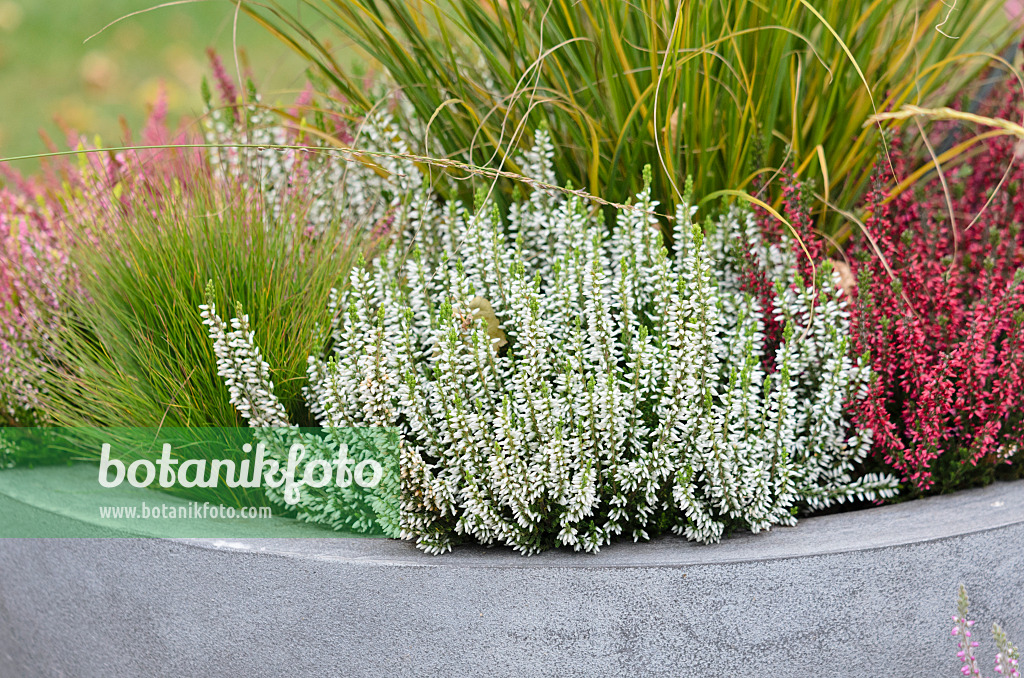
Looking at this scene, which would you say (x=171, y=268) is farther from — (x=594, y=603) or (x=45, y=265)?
(x=594, y=603)

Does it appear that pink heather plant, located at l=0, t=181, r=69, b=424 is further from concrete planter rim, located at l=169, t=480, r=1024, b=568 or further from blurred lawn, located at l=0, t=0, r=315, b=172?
blurred lawn, located at l=0, t=0, r=315, b=172

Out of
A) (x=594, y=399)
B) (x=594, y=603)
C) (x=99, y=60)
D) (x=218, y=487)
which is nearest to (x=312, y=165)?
(x=218, y=487)

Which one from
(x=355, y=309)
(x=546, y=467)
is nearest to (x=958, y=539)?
(x=546, y=467)

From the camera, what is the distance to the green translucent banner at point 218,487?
155 cm

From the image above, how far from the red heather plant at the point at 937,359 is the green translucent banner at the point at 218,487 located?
37.3 inches

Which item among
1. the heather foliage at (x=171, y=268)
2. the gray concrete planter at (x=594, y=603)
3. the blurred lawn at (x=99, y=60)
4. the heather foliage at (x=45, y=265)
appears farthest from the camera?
the blurred lawn at (x=99, y=60)

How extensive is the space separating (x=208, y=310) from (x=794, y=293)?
1179 mm

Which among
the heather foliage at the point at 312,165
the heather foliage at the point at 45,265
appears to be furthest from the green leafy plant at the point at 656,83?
the heather foliage at the point at 45,265

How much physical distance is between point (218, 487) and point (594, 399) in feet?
2.66

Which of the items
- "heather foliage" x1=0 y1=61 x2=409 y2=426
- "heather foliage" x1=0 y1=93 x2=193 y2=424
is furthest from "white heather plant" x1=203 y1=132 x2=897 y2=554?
"heather foliage" x1=0 y1=93 x2=193 y2=424

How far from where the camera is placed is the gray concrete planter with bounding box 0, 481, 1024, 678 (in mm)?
1350

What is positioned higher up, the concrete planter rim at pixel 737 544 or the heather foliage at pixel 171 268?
the heather foliage at pixel 171 268

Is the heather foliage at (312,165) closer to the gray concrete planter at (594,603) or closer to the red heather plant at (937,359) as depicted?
the gray concrete planter at (594,603)

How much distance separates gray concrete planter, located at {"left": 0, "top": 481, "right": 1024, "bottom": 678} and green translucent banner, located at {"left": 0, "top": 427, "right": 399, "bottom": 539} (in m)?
0.07
